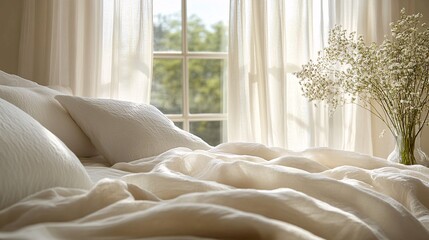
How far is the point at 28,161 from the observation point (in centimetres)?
110

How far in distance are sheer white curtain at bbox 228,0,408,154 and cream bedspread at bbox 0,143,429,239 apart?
213 cm

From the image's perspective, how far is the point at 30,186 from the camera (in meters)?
1.08

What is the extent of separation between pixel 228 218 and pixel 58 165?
494mm

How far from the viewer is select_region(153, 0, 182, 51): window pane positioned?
12.5ft

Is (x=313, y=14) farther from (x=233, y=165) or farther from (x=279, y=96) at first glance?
(x=233, y=165)

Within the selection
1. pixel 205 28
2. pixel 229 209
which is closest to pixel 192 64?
pixel 205 28

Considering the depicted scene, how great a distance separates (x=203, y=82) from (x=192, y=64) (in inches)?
6.2

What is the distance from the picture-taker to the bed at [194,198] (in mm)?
840

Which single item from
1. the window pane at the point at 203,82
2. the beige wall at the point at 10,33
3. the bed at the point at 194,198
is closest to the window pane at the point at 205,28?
the window pane at the point at 203,82

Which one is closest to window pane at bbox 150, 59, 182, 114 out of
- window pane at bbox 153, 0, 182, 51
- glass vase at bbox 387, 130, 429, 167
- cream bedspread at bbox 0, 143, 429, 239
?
window pane at bbox 153, 0, 182, 51

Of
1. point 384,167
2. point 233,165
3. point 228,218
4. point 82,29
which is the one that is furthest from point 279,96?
point 228,218

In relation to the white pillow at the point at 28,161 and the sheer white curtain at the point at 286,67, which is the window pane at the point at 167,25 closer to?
the sheer white curtain at the point at 286,67

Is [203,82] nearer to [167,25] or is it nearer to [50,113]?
[167,25]

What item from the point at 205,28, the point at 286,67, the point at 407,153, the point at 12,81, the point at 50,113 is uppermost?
the point at 205,28
